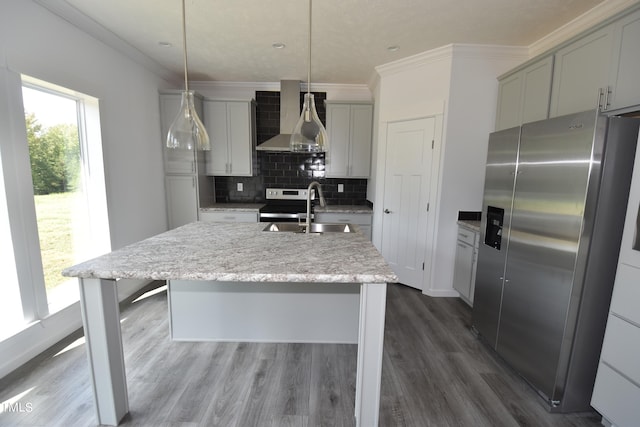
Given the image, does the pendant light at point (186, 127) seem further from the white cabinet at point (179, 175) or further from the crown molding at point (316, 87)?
the crown molding at point (316, 87)

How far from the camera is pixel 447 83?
2807 millimetres

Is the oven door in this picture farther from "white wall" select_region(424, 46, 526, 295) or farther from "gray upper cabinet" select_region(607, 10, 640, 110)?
"gray upper cabinet" select_region(607, 10, 640, 110)

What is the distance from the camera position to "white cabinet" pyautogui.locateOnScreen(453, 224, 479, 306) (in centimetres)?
265

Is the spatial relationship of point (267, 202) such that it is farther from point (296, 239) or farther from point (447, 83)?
point (447, 83)

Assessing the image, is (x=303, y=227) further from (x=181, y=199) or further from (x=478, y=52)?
(x=478, y=52)

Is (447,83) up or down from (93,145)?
up

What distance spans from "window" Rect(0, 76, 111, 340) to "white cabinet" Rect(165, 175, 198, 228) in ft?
3.28

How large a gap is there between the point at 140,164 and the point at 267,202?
1716mm

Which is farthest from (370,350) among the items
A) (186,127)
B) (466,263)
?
(466,263)

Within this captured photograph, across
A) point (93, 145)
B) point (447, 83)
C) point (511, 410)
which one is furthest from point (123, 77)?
point (511, 410)

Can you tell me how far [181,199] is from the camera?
3701 mm

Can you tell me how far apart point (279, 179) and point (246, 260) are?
114 inches

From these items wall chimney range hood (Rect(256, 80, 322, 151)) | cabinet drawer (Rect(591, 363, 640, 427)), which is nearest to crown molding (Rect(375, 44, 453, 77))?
wall chimney range hood (Rect(256, 80, 322, 151))

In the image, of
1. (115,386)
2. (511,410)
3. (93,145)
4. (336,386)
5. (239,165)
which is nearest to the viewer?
(115,386)
